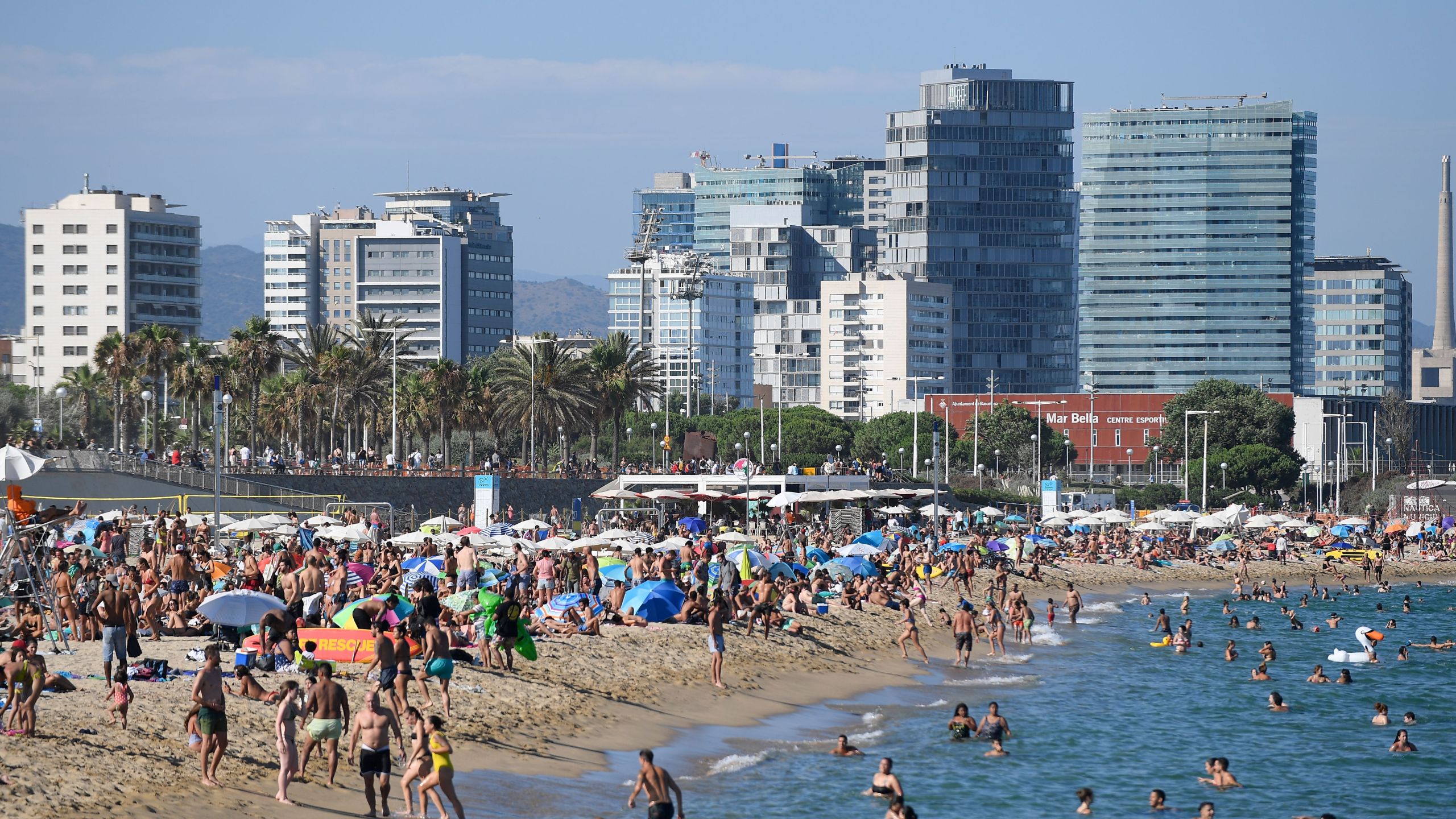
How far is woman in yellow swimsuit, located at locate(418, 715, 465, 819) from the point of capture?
16.8 meters

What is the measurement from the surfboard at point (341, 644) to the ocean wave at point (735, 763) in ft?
16.4

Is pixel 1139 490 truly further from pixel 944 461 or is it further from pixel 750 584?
pixel 750 584

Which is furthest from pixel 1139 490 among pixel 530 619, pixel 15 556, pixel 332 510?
pixel 15 556

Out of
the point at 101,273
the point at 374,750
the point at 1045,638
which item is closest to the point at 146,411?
the point at 101,273

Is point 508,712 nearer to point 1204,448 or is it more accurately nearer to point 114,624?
point 114,624

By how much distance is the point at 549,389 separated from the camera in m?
74.9

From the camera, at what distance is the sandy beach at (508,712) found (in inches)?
645

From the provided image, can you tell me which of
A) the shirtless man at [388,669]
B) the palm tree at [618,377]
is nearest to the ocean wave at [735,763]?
the shirtless man at [388,669]

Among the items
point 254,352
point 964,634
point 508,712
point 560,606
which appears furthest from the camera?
point 254,352

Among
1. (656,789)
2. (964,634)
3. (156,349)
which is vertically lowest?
(964,634)

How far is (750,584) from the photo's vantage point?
113 feet

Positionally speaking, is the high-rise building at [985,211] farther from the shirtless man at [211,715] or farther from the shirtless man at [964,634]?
the shirtless man at [211,715]

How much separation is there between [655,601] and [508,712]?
8.13m

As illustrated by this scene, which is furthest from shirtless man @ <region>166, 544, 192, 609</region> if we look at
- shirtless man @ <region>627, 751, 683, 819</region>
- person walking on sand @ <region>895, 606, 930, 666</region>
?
person walking on sand @ <region>895, 606, 930, 666</region>
